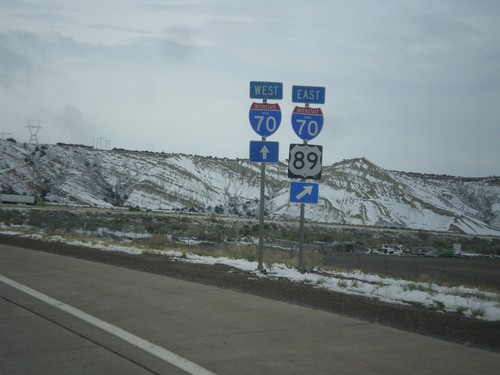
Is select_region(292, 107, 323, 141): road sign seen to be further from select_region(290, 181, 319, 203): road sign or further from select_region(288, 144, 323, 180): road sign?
select_region(290, 181, 319, 203): road sign

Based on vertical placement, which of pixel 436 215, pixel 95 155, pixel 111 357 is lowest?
pixel 111 357

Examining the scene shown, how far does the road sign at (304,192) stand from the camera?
1522 centimetres

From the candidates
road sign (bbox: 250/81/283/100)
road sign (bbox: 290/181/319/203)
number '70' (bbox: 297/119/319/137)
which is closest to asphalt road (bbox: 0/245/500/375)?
road sign (bbox: 290/181/319/203)

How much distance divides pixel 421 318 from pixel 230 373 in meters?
4.45

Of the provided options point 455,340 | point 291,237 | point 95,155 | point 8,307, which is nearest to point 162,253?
point 8,307

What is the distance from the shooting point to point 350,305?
397 inches

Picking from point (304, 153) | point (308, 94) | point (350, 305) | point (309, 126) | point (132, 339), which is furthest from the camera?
point (308, 94)

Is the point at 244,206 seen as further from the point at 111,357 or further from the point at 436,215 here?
the point at 111,357

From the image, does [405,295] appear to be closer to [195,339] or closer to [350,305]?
[350,305]

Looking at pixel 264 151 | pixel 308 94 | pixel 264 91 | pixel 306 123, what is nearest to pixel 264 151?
pixel 264 151

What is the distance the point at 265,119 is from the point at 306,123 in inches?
44.2

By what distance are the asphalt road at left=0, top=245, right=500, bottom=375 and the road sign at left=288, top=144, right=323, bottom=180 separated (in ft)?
16.6

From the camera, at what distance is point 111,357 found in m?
6.38

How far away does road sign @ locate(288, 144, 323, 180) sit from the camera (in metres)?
15.1
